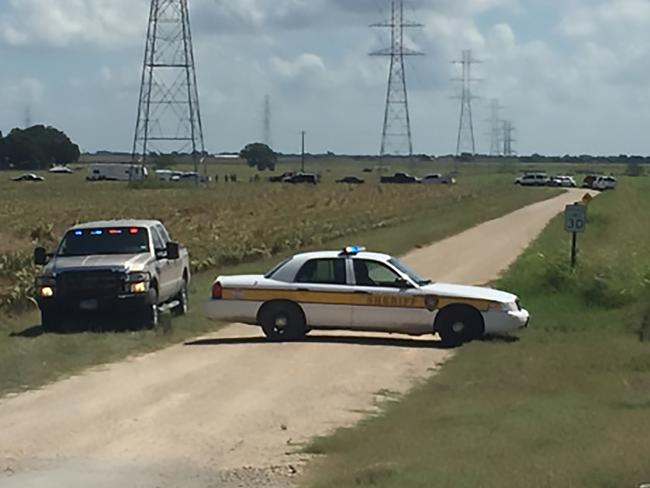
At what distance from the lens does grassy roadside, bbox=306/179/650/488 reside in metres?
10.3

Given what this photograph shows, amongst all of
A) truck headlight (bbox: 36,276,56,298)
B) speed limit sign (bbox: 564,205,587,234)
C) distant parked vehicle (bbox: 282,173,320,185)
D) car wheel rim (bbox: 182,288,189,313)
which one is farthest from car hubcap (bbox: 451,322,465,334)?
distant parked vehicle (bbox: 282,173,320,185)

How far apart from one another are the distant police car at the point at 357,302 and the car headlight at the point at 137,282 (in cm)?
149

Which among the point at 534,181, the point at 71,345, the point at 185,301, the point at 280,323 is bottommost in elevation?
the point at 534,181

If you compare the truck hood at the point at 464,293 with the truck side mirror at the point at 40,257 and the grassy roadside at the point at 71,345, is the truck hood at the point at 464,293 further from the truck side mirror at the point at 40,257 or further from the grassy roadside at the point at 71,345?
the truck side mirror at the point at 40,257

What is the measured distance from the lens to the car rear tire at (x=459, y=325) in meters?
20.8

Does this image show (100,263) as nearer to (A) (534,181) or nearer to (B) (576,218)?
(B) (576,218)

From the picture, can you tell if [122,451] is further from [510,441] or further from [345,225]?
[345,225]

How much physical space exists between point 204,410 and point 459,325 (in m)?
7.12

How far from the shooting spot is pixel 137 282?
22078 mm

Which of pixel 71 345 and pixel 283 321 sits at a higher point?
pixel 283 321

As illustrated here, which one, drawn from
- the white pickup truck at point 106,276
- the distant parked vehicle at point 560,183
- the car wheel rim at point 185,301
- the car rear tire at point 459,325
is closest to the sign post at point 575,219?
the car wheel rim at point 185,301

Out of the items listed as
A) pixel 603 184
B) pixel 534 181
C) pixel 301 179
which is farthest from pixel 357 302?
pixel 534 181

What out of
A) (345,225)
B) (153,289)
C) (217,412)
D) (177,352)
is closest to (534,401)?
(217,412)

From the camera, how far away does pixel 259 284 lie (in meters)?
21.2
